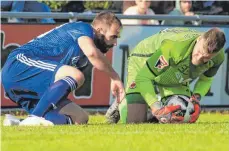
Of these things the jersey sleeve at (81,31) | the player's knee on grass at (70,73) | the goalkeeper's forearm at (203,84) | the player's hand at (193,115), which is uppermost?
the jersey sleeve at (81,31)

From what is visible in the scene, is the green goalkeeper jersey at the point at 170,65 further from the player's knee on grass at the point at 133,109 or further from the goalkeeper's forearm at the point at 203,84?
the player's knee on grass at the point at 133,109

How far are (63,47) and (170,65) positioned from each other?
1383mm

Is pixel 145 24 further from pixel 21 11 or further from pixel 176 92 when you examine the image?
pixel 176 92

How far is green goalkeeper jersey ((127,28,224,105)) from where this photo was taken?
10.8 meters

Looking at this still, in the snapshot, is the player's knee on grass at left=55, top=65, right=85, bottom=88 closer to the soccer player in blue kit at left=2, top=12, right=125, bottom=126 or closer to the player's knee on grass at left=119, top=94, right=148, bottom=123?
the soccer player in blue kit at left=2, top=12, right=125, bottom=126

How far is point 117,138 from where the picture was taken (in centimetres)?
889

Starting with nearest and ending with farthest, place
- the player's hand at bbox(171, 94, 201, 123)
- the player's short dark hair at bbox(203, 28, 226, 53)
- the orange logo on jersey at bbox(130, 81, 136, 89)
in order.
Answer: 1. the player's short dark hair at bbox(203, 28, 226, 53)
2. the player's hand at bbox(171, 94, 201, 123)
3. the orange logo on jersey at bbox(130, 81, 136, 89)

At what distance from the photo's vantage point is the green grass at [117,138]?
8.30m

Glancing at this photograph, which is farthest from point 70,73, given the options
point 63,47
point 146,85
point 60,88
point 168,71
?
point 168,71

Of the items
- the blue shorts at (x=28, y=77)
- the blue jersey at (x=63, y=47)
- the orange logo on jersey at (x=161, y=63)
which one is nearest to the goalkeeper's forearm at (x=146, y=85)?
the orange logo on jersey at (x=161, y=63)

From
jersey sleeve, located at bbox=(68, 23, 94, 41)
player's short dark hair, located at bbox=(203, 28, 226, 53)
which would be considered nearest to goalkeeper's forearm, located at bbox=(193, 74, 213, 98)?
player's short dark hair, located at bbox=(203, 28, 226, 53)

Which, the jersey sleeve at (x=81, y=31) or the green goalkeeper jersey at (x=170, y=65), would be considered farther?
the green goalkeeper jersey at (x=170, y=65)

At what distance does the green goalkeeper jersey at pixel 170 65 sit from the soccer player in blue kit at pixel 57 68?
0.60 meters

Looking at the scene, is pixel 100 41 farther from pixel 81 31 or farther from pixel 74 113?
pixel 74 113
